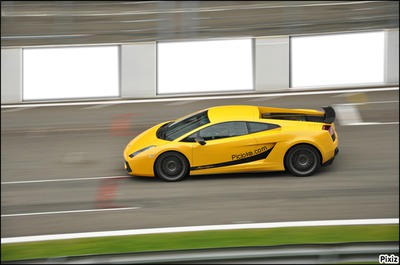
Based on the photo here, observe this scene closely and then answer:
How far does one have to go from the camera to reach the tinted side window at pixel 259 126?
15.1 metres

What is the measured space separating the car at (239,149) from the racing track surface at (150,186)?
27cm

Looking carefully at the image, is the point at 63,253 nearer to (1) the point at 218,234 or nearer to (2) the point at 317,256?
(1) the point at 218,234

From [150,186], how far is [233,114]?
6.81 ft

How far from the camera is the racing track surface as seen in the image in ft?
44.3

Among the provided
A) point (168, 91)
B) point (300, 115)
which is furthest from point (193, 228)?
point (168, 91)

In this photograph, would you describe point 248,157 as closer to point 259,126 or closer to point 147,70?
point 259,126

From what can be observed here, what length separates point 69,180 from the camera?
52.1 feet

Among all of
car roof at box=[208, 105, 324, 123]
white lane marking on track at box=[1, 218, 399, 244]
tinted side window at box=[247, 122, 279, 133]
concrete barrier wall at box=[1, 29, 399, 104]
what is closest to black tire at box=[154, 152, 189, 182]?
car roof at box=[208, 105, 324, 123]

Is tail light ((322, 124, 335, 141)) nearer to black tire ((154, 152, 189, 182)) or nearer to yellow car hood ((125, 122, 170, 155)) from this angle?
black tire ((154, 152, 189, 182))

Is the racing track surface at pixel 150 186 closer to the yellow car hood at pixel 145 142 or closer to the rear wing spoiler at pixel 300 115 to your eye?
the yellow car hood at pixel 145 142

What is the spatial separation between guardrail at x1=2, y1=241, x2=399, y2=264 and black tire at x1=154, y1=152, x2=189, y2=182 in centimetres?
548

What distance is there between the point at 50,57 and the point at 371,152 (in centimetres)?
1087

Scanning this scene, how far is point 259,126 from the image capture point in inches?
597

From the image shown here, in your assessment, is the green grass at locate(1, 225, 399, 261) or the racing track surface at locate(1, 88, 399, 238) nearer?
the green grass at locate(1, 225, 399, 261)
